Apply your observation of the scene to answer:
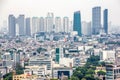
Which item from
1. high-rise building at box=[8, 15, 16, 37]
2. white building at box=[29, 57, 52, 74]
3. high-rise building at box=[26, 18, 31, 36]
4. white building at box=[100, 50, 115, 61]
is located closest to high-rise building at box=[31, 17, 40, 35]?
high-rise building at box=[26, 18, 31, 36]

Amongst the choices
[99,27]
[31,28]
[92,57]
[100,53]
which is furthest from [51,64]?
[99,27]

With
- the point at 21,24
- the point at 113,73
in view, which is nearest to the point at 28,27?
the point at 21,24

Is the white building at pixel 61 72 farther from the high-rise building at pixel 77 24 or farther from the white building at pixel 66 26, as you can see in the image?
the high-rise building at pixel 77 24

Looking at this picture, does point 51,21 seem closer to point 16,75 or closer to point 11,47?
point 11,47

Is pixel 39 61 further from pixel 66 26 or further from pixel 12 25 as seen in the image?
pixel 66 26

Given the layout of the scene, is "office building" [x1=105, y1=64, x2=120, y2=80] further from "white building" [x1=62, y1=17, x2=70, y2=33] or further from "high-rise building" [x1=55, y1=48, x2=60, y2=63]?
"white building" [x1=62, y1=17, x2=70, y2=33]

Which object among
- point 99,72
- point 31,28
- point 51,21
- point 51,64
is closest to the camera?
point 99,72

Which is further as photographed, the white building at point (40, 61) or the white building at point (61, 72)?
the white building at point (40, 61)

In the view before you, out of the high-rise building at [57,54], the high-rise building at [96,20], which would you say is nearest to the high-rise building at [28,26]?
the high-rise building at [96,20]
